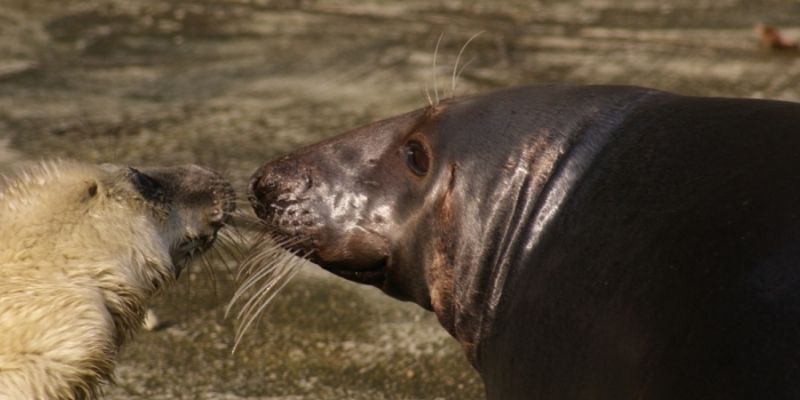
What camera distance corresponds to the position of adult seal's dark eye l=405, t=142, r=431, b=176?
3.68 metres

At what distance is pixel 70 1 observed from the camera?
8.91 m

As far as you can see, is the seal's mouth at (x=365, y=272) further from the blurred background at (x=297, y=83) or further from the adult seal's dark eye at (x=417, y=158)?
the blurred background at (x=297, y=83)

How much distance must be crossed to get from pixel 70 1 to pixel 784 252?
684cm

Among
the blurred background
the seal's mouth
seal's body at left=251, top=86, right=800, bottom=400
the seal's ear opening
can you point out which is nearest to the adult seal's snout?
seal's body at left=251, top=86, right=800, bottom=400

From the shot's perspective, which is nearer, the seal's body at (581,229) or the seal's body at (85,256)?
the seal's body at (581,229)

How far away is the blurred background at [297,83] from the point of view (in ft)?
14.7

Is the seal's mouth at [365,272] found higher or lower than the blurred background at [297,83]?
higher

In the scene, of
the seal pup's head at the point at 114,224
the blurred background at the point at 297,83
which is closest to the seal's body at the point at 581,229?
the seal pup's head at the point at 114,224

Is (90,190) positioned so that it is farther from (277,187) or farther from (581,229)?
(581,229)

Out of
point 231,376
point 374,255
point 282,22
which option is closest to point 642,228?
point 374,255

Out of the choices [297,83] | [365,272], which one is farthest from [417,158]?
[297,83]

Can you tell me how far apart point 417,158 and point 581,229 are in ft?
2.00

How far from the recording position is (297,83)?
23.7 feet

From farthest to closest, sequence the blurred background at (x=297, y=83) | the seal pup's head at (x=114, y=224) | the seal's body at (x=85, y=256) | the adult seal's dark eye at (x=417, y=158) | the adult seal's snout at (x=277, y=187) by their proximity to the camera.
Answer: the blurred background at (x=297, y=83) < the adult seal's snout at (x=277, y=187) < the adult seal's dark eye at (x=417, y=158) < the seal pup's head at (x=114, y=224) < the seal's body at (x=85, y=256)
